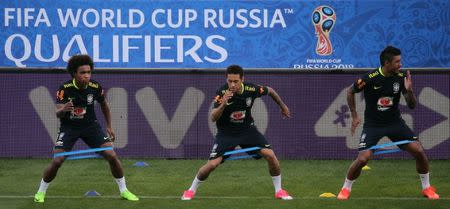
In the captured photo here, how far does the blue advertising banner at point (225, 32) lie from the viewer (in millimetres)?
20828

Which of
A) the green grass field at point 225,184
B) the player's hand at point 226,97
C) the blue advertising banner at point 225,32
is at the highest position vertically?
the blue advertising banner at point 225,32

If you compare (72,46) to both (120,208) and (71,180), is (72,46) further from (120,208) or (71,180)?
(120,208)

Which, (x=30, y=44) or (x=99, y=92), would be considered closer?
(x=99, y=92)

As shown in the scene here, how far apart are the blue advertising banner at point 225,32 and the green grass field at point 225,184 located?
3843mm

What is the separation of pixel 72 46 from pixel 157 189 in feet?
24.6

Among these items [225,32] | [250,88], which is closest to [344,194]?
[250,88]

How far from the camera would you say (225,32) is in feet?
68.4

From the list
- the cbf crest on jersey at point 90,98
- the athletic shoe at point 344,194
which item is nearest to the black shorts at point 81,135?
the cbf crest on jersey at point 90,98

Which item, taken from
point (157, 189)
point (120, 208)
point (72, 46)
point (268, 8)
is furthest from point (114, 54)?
point (120, 208)

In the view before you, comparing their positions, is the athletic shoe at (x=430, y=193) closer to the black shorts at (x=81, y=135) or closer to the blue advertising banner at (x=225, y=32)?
the black shorts at (x=81, y=135)

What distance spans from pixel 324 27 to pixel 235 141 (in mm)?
8626

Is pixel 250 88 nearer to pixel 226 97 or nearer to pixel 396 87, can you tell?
pixel 226 97

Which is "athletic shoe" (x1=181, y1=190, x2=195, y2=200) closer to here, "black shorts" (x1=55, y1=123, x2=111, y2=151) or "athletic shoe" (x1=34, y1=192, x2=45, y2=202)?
"black shorts" (x1=55, y1=123, x2=111, y2=151)

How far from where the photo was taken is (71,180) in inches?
589
